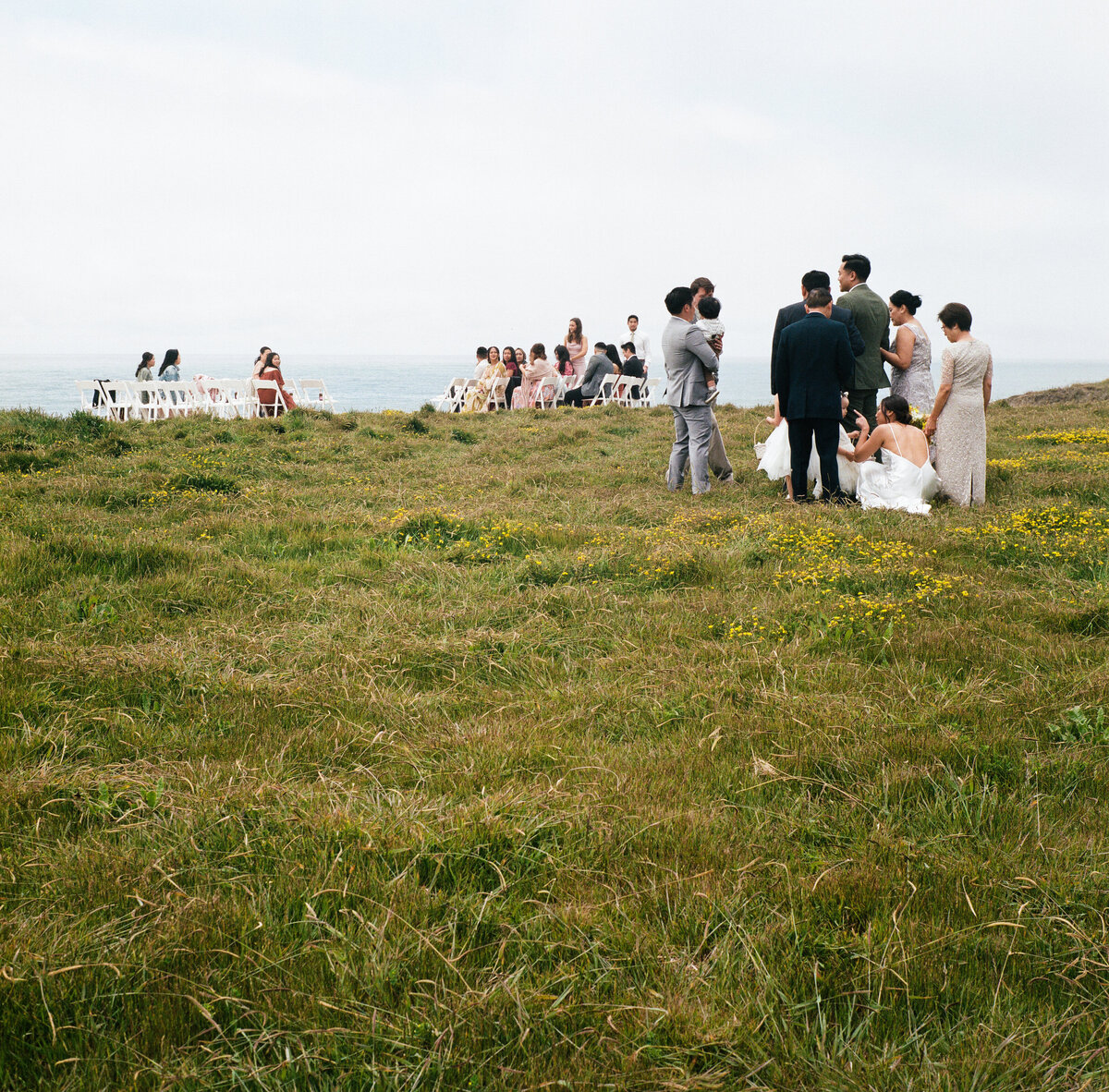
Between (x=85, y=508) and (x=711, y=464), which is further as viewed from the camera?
(x=711, y=464)

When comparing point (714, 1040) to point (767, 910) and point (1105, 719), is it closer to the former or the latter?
point (767, 910)

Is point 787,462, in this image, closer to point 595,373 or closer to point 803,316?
point 803,316

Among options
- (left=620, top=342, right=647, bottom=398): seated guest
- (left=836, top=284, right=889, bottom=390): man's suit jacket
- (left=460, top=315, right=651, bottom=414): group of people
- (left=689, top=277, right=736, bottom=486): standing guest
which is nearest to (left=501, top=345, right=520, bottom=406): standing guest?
(left=460, top=315, right=651, bottom=414): group of people

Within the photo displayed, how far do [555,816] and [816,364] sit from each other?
6331mm

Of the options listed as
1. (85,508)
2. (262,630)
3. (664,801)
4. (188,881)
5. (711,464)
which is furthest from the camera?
(711,464)

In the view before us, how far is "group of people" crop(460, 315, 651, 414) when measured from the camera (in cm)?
2027

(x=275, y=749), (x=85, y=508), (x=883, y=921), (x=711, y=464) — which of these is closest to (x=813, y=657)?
(x=883, y=921)

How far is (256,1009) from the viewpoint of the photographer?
192 cm

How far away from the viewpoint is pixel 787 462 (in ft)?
30.9

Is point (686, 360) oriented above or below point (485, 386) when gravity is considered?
below

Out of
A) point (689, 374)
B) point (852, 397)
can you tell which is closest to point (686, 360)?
point (689, 374)

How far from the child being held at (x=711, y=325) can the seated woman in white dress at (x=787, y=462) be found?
673 millimetres

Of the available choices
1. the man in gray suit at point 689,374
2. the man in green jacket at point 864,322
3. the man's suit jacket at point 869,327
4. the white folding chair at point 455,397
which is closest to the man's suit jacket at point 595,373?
the white folding chair at point 455,397

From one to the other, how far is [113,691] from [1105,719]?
13.9 ft
